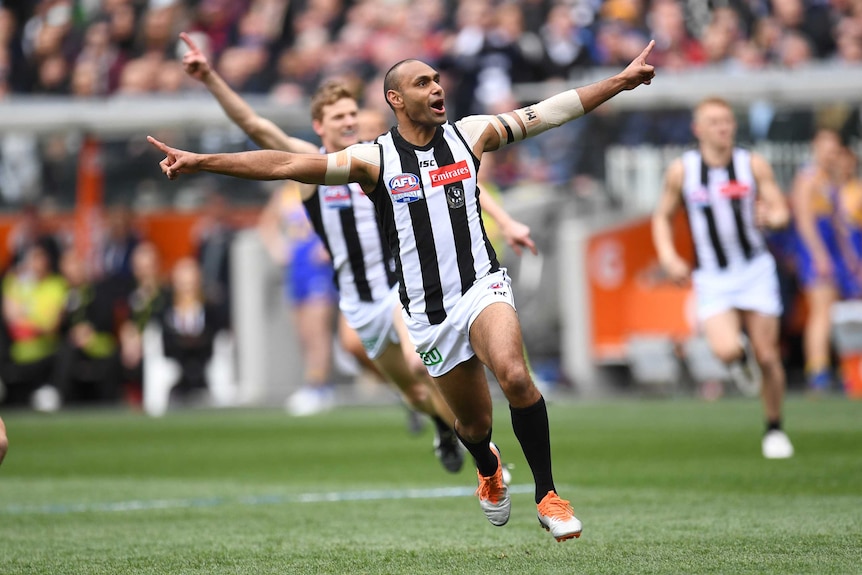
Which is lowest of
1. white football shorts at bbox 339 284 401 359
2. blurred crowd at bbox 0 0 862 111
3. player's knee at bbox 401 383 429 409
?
player's knee at bbox 401 383 429 409

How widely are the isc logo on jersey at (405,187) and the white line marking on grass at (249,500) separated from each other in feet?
8.71

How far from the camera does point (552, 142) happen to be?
1884cm

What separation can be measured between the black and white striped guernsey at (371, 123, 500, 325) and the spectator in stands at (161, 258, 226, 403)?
12.2 meters

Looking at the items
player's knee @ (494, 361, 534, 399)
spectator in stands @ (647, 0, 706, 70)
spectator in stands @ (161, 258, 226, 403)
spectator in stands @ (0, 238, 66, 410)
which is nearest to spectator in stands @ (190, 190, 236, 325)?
spectator in stands @ (161, 258, 226, 403)

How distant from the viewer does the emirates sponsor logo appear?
21.9 feet

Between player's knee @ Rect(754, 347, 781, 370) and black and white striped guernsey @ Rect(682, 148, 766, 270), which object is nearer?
player's knee @ Rect(754, 347, 781, 370)

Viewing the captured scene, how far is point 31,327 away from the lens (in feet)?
63.3

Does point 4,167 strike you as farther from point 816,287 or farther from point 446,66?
point 816,287

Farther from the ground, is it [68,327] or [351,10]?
[351,10]

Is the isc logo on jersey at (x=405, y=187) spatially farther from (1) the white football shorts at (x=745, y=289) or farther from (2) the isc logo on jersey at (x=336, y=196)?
(1) the white football shorts at (x=745, y=289)

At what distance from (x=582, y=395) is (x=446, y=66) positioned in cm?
475

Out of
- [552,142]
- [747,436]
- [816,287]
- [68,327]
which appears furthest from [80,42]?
[747,436]

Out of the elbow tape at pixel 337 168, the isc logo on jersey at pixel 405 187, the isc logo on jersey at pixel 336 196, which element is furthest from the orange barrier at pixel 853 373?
the elbow tape at pixel 337 168

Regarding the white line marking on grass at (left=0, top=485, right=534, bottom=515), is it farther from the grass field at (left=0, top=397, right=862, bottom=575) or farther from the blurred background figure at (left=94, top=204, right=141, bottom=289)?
the blurred background figure at (left=94, top=204, right=141, bottom=289)
